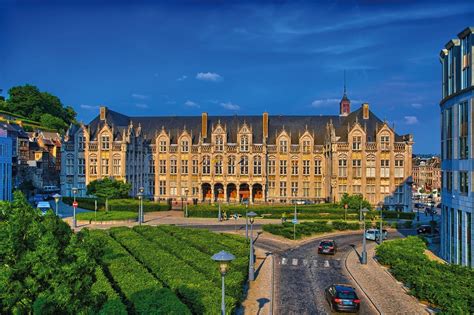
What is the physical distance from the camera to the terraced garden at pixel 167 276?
1692 centimetres

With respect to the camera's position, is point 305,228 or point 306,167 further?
point 306,167

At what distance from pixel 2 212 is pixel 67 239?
256cm

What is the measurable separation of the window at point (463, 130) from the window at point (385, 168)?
42813mm

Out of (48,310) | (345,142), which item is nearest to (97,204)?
(345,142)

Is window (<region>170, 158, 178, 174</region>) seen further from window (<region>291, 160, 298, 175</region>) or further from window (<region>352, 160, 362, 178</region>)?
window (<region>352, 160, 362, 178</region>)

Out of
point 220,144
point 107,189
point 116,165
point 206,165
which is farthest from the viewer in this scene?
point 206,165

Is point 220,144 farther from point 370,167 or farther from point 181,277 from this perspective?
point 181,277

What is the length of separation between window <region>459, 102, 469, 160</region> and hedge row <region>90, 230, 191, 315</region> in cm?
2520

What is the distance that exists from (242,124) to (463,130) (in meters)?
56.6

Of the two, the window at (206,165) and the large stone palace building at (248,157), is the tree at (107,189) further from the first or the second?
the window at (206,165)

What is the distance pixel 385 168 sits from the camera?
7381cm

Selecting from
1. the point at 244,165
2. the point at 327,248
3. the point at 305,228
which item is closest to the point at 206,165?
the point at 244,165

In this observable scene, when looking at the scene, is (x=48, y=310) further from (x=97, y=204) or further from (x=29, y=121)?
(x=29, y=121)

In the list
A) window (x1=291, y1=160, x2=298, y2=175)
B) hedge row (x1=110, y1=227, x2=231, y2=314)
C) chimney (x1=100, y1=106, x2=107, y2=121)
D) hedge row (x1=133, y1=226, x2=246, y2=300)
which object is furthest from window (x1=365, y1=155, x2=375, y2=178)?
hedge row (x1=110, y1=227, x2=231, y2=314)
